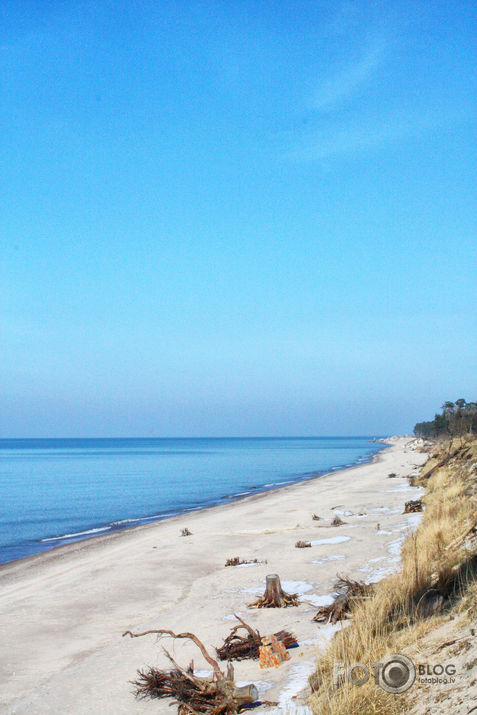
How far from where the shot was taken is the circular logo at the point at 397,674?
5152mm

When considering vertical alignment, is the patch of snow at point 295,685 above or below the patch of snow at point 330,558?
above

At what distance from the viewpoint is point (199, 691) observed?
6.43m

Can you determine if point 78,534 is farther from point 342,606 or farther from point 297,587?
point 342,606

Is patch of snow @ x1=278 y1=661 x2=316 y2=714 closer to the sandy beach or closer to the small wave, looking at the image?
the sandy beach

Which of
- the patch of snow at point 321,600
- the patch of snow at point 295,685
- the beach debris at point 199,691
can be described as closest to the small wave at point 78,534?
the patch of snow at point 321,600

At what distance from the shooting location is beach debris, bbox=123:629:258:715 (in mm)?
5984

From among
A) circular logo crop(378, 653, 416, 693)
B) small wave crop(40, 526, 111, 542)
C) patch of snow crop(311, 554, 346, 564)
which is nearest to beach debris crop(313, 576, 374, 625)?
circular logo crop(378, 653, 416, 693)

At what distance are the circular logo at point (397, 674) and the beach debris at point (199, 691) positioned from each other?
153 centimetres

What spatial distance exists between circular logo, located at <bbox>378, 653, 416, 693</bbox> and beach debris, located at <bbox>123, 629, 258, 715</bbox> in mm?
1527

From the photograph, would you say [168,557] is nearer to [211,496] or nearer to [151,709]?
[151,709]

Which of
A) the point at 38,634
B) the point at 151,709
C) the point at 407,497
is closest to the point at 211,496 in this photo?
the point at 407,497

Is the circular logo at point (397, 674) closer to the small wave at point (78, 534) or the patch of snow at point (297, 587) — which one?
the patch of snow at point (297, 587)

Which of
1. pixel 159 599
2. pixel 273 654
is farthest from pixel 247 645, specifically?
pixel 159 599

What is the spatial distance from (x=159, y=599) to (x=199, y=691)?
6801 millimetres
